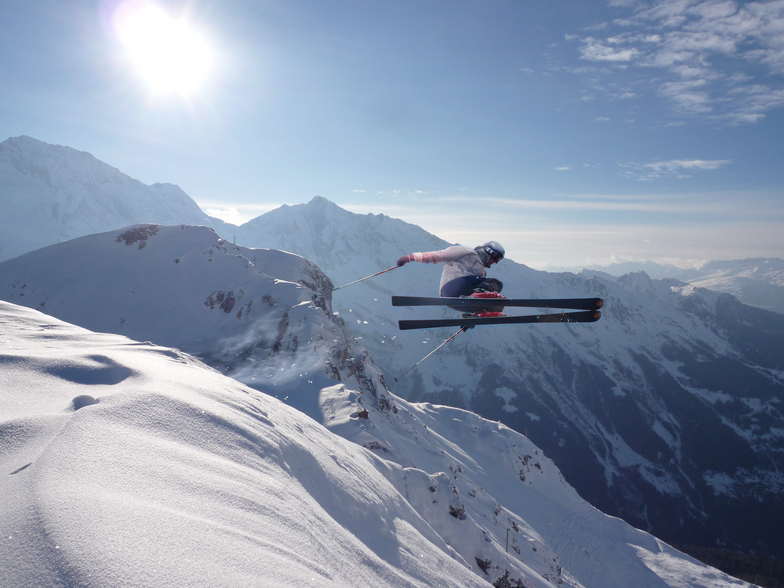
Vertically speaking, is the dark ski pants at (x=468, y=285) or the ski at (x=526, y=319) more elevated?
the dark ski pants at (x=468, y=285)

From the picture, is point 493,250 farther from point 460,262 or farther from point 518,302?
point 518,302

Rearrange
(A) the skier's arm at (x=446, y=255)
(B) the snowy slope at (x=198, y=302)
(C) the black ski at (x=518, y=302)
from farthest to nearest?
(B) the snowy slope at (x=198, y=302) < (A) the skier's arm at (x=446, y=255) < (C) the black ski at (x=518, y=302)

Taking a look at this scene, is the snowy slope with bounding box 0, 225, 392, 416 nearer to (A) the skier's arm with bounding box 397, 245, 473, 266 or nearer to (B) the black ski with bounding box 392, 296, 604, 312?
(A) the skier's arm with bounding box 397, 245, 473, 266

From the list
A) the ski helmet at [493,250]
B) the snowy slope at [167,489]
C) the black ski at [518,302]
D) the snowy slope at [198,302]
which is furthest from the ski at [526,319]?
the snowy slope at [198,302]

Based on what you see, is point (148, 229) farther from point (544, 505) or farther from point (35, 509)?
point (544, 505)

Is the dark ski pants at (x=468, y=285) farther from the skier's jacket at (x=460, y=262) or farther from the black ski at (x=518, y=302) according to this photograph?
the black ski at (x=518, y=302)

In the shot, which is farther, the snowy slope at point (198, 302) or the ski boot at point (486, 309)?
the snowy slope at point (198, 302)

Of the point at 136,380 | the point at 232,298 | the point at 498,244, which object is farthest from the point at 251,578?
the point at 232,298

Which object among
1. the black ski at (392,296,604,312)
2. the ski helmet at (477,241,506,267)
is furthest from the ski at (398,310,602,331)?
the ski helmet at (477,241,506,267)
